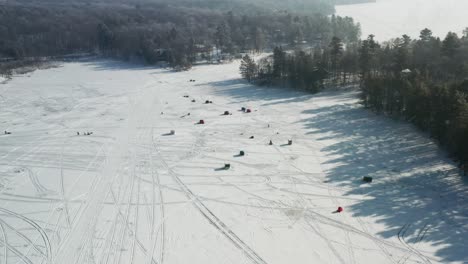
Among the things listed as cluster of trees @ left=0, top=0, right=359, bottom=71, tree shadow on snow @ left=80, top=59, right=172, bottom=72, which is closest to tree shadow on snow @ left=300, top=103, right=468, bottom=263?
cluster of trees @ left=0, top=0, right=359, bottom=71

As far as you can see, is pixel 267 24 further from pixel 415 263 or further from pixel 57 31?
pixel 415 263

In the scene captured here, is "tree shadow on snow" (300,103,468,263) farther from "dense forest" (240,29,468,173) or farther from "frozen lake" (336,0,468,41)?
"frozen lake" (336,0,468,41)

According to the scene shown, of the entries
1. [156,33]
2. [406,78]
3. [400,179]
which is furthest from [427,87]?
[156,33]

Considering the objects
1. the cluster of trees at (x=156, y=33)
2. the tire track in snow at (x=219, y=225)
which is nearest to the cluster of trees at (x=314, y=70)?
the cluster of trees at (x=156, y=33)

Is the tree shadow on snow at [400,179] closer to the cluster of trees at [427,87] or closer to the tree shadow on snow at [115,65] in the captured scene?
the cluster of trees at [427,87]

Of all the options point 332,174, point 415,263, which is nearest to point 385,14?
point 332,174

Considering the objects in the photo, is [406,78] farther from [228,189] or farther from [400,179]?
[228,189]
